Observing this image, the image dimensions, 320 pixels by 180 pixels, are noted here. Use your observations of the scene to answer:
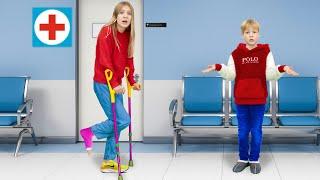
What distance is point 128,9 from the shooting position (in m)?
4.48

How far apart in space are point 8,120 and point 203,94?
2289 millimetres

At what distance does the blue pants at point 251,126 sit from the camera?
468 cm

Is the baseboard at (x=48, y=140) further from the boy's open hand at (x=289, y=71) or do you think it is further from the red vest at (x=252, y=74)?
the boy's open hand at (x=289, y=71)

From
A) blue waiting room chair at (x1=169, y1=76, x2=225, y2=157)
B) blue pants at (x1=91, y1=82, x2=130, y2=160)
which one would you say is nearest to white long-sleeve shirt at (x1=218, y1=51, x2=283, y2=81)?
blue pants at (x1=91, y1=82, x2=130, y2=160)

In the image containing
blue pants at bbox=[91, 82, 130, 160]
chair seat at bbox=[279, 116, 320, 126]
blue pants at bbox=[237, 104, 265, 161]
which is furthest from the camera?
chair seat at bbox=[279, 116, 320, 126]

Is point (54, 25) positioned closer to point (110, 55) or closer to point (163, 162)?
point (110, 55)

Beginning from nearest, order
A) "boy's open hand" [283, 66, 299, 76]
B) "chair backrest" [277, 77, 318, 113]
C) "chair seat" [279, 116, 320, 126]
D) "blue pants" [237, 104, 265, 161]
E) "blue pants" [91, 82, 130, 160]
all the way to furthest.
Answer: "boy's open hand" [283, 66, 299, 76]
"blue pants" [91, 82, 130, 160]
"blue pants" [237, 104, 265, 161]
"chair seat" [279, 116, 320, 126]
"chair backrest" [277, 77, 318, 113]

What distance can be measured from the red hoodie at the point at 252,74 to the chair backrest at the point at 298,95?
1390 millimetres

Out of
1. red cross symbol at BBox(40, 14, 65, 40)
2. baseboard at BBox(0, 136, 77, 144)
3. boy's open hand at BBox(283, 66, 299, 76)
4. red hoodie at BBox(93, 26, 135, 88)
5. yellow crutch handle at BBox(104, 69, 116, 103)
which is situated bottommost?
baseboard at BBox(0, 136, 77, 144)

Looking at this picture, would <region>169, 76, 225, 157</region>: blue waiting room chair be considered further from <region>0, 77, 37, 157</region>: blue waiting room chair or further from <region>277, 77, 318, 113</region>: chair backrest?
<region>0, 77, 37, 157</region>: blue waiting room chair

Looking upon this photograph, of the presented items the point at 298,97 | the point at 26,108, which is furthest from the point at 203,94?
the point at 26,108

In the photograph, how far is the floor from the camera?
457cm

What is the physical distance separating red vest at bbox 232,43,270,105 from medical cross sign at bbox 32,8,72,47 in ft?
8.82

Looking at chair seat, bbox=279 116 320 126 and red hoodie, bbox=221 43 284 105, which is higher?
red hoodie, bbox=221 43 284 105
